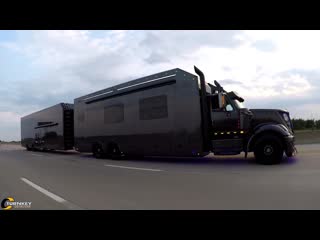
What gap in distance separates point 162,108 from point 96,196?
21.5 ft

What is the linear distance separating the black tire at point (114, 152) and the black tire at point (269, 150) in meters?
7.25

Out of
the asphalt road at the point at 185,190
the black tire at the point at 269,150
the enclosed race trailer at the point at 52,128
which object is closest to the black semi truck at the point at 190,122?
the black tire at the point at 269,150

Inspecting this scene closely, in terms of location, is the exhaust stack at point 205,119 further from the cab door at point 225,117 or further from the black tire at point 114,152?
the black tire at point 114,152

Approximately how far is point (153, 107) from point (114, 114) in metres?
3.17

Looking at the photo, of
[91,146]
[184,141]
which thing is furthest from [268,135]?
[91,146]

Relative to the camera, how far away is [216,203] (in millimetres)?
5004

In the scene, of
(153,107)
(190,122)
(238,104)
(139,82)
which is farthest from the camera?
(139,82)

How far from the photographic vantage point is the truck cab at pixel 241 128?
947cm

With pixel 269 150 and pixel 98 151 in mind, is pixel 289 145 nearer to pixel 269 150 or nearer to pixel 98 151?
pixel 269 150

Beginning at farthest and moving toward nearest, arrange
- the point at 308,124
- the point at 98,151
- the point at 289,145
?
the point at 308,124 → the point at 98,151 → the point at 289,145

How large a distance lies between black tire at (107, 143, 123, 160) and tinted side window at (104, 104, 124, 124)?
128cm

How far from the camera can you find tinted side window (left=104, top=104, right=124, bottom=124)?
14195mm

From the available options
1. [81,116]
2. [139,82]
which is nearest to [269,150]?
[139,82]

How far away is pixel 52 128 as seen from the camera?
22.4 meters
